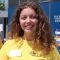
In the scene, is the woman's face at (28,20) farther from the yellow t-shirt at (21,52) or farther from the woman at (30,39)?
the yellow t-shirt at (21,52)

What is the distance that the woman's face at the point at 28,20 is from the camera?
2129 millimetres

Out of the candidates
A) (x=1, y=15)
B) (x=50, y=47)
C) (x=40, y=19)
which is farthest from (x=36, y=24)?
(x=1, y=15)

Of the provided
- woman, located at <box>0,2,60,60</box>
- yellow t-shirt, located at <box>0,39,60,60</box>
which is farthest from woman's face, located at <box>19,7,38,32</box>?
yellow t-shirt, located at <box>0,39,60,60</box>

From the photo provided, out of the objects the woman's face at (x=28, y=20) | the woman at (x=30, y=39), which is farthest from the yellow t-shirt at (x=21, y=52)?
the woman's face at (x=28, y=20)

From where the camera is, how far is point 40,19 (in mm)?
2203

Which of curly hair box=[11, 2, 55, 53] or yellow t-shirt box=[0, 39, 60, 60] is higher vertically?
curly hair box=[11, 2, 55, 53]

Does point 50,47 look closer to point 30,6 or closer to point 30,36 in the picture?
point 30,36

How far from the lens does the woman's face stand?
6.98 feet

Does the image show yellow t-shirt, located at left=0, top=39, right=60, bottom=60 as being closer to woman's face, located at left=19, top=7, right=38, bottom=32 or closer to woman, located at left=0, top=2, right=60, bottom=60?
woman, located at left=0, top=2, right=60, bottom=60

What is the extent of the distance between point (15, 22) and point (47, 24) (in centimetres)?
26

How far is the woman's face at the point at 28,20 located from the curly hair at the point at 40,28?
0.04 m

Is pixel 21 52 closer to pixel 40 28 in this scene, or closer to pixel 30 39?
pixel 30 39

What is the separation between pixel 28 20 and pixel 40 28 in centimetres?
14

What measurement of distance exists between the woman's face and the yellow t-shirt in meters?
0.14
